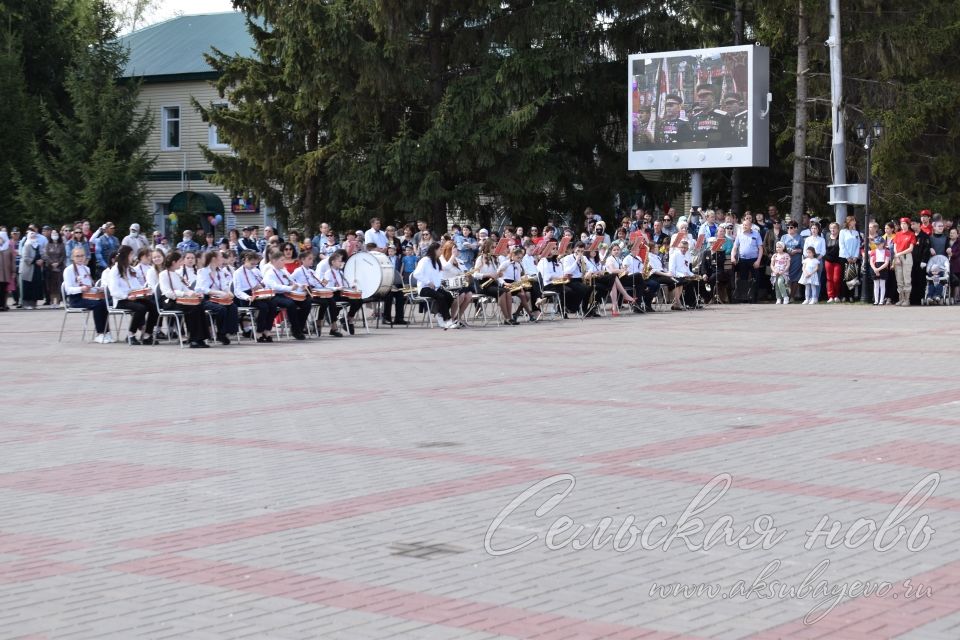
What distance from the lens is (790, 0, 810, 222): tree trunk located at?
39500 millimetres

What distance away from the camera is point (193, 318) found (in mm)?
22203

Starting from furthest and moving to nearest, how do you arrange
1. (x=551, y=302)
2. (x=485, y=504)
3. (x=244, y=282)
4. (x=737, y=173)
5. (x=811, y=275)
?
(x=737, y=173) < (x=811, y=275) < (x=551, y=302) < (x=244, y=282) < (x=485, y=504)

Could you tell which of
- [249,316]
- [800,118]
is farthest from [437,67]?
[249,316]

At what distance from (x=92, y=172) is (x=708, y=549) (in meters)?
43.4

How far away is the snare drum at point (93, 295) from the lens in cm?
2347

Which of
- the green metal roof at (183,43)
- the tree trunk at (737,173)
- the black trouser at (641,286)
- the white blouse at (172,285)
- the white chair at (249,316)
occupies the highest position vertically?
the green metal roof at (183,43)

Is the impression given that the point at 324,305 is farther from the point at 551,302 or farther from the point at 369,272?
the point at 551,302

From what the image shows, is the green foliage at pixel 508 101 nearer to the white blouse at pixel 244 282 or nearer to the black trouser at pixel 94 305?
the white blouse at pixel 244 282

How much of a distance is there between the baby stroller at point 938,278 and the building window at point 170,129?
133 feet

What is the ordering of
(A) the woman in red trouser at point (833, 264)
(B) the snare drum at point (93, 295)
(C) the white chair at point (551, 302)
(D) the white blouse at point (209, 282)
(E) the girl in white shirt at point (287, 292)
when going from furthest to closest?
(A) the woman in red trouser at point (833, 264) < (C) the white chair at point (551, 302) < (E) the girl in white shirt at point (287, 292) < (B) the snare drum at point (93, 295) < (D) the white blouse at point (209, 282)

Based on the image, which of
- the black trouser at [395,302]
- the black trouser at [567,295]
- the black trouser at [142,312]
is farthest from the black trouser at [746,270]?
the black trouser at [142,312]

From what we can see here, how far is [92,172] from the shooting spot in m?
47.9

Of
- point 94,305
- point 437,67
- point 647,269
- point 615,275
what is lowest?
point 94,305

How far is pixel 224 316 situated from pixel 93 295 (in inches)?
92.9
